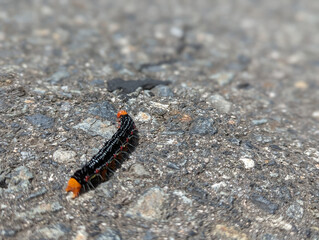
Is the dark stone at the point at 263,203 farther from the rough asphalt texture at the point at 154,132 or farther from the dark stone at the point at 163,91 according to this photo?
the dark stone at the point at 163,91

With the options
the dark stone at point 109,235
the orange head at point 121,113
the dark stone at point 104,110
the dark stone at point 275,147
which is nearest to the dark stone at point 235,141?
the dark stone at point 275,147

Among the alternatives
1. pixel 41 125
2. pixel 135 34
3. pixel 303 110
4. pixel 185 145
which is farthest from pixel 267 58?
pixel 41 125

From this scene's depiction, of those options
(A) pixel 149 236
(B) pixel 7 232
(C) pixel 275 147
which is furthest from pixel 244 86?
(B) pixel 7 232

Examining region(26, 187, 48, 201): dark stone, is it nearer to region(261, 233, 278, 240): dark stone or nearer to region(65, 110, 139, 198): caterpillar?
region(65, 110, 139, 198): caterpillar

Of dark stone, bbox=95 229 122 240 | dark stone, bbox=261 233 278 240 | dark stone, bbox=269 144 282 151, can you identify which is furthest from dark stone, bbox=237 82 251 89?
dark stone, bbox=95 229 122 240

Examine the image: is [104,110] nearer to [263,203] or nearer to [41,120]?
[41,120]
